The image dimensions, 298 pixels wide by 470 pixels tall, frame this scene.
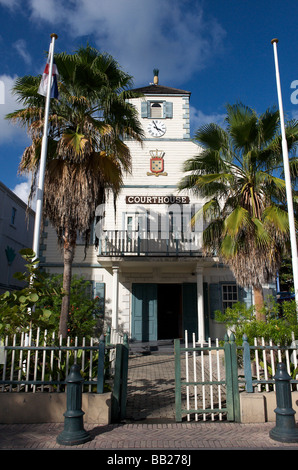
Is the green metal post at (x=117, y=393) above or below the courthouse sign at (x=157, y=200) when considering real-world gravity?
below

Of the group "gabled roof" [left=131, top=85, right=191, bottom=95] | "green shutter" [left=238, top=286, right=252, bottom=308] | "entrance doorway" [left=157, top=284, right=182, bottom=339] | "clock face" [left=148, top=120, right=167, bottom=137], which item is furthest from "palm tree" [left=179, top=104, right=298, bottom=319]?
"entrance doorway" [left=157, top=284, right=182, bottom=339]

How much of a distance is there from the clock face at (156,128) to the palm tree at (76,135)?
24.6ft

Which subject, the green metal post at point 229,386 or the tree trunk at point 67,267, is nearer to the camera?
the green metal post at point 229,386

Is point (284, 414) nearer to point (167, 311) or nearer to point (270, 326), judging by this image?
point (270, 326)

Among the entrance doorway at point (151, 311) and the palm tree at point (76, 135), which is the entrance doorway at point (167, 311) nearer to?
the entrance doorway at point (151, 311)

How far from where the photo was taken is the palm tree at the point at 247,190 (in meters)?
8.15

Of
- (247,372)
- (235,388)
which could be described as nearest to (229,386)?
(235,388)

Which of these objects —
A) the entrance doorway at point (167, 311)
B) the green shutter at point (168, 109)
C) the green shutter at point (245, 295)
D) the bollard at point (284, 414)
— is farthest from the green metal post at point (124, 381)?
the entrance doorway at point (167, 311)

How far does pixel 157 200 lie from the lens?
1491cm

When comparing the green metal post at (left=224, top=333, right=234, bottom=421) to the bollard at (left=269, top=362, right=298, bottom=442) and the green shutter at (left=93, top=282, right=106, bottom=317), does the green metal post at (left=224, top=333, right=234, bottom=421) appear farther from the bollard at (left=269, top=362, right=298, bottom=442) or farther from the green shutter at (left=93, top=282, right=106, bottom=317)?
the green shutter at (left=93, top=282, right=106, bottom=317)

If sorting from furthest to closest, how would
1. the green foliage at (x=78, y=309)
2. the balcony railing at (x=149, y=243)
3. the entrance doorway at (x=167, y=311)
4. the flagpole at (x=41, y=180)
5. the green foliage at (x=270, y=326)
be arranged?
1. the entrance doorway at (x=167, y=311)
2. the balcony railing at (x=149, y=243)
3. the green foliage at (x=78, y=309)
4. the flagpole at (x=41, y=180)
5. the green foliage at (x=270, y=326)

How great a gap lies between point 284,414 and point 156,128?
14.0 metres
